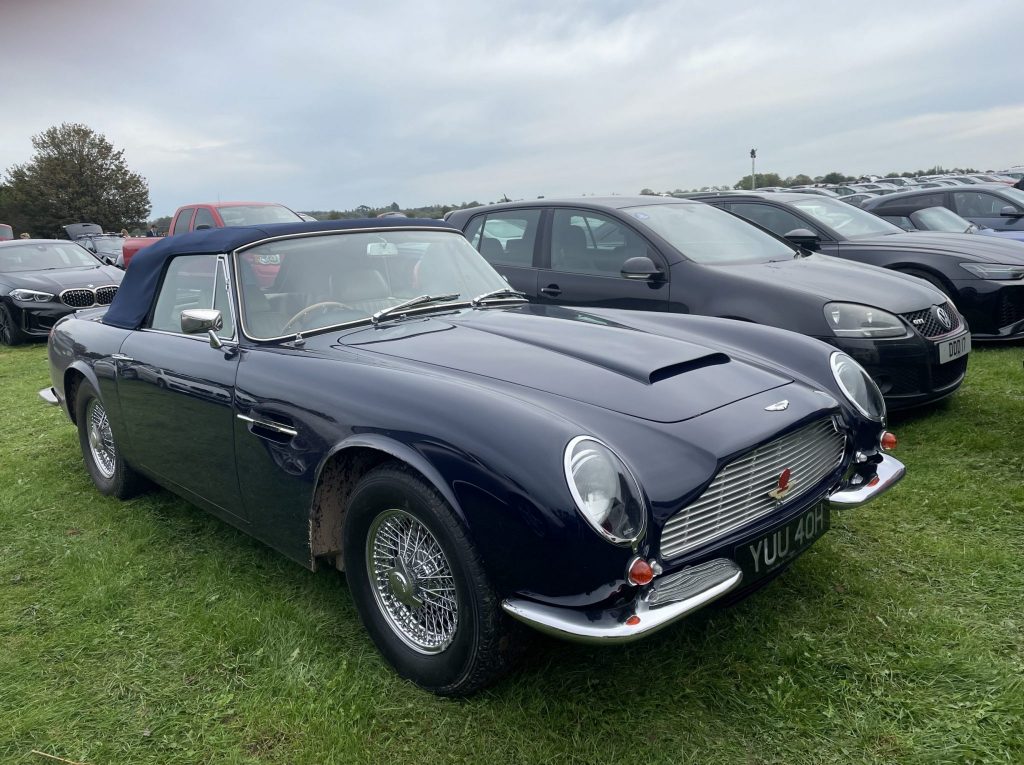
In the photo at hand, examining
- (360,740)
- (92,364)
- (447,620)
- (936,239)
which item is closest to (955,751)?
(447,620)

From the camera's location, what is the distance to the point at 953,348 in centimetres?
471

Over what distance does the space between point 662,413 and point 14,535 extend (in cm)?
347

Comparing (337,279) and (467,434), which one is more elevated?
(337,279)

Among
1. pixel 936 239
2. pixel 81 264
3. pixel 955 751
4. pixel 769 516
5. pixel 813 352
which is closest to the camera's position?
pixel 955 751

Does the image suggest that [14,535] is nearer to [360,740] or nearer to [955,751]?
[360,740]

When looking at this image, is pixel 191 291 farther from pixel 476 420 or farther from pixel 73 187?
pixel 73 187

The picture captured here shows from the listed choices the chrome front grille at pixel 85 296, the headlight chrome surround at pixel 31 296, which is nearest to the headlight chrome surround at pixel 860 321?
the chrome front grille at pixel 85 296

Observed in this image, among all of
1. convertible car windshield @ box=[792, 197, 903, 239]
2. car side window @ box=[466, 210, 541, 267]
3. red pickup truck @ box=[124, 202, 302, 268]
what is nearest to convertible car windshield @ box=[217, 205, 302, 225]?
red pickup truck @ box=[124, 202, 302, 268]

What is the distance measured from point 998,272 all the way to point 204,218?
11.3 metres

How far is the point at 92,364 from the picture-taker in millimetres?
4137

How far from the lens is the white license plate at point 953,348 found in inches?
182

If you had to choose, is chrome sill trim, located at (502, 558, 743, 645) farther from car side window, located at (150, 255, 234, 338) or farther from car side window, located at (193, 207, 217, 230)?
car side window, located at (193, 207, 217, 230)

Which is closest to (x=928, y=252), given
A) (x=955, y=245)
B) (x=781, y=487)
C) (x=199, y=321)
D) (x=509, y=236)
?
(x=955, y=245)

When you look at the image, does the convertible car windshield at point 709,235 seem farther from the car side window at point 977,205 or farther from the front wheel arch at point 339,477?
the car side window at point 977,205
